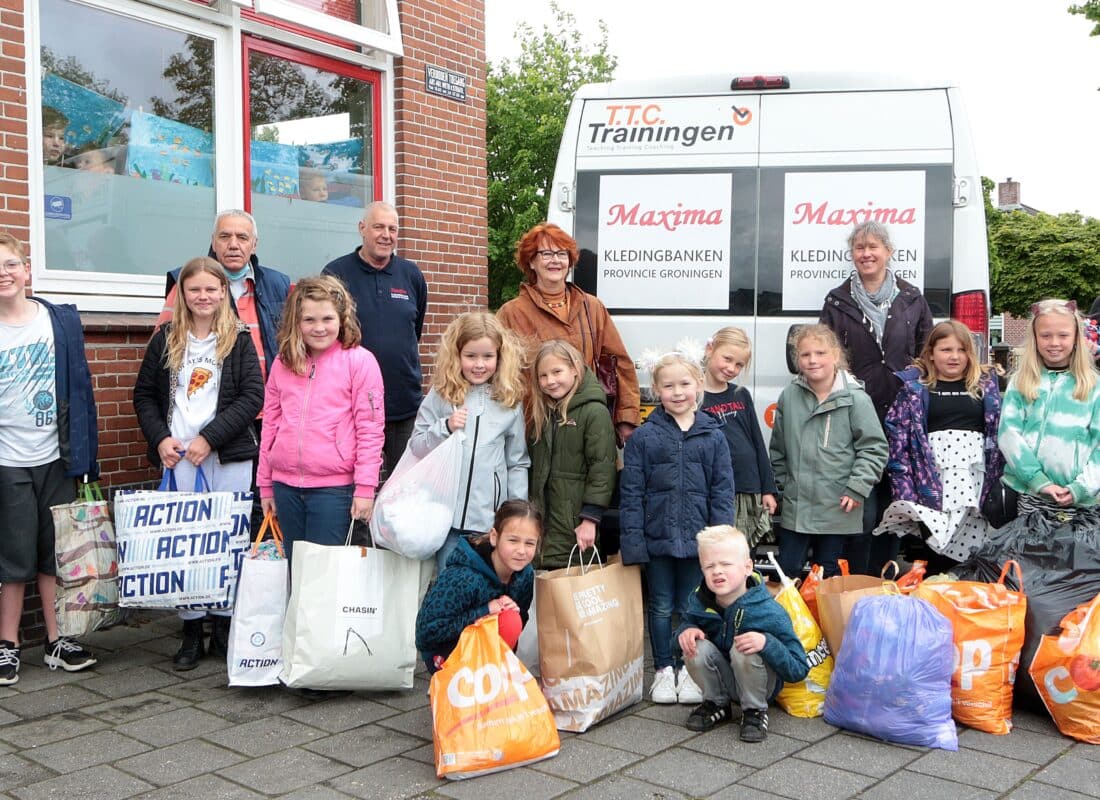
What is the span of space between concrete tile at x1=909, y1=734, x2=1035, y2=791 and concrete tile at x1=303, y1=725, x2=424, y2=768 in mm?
1671

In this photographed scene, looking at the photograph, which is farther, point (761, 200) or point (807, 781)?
point (761, 200)

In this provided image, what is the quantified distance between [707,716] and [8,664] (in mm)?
2913

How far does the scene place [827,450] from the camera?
455 centimetres

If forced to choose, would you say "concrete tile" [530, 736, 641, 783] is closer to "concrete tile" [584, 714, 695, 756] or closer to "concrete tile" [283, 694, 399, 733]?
"concrete tile" [584, 714, 695, 756]

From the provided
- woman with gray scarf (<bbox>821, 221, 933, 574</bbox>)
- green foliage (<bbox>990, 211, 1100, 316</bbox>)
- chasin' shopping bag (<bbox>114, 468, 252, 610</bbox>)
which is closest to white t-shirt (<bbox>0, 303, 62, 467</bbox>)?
chasin' shopping bag (<bbox>114, 468, 252, 610</bbox>)

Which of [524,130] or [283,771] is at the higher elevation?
[524,130]

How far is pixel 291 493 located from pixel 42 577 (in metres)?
1.26

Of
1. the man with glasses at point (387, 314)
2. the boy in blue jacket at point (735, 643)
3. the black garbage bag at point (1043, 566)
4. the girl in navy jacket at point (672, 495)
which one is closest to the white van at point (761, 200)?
the man with glasses at point (387, 314)

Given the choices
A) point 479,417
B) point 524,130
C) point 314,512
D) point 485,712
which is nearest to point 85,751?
point 314,512

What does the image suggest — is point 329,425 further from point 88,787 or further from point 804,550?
point 804,550

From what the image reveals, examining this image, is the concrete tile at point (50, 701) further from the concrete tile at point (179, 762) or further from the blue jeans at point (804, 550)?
the blue jeans at point (804, 550)

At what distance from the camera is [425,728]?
388cm

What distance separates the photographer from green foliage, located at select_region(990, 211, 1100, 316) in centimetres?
4303

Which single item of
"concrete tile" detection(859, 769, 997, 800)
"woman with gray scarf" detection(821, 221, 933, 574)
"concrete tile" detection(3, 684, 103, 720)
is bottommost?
"concrete tile" detection(3, 684, 103, 720)
